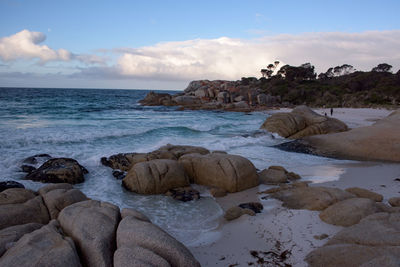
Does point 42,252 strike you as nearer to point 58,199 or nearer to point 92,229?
point 92,229

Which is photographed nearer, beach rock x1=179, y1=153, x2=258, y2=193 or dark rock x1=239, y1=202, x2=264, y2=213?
dark rock x1=239, y1=202, x2=264, y2=213

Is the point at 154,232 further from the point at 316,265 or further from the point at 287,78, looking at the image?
the point at 287,78

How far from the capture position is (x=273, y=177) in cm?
1047

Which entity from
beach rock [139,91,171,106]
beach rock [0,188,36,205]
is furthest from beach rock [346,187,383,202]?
beach rock [139,91,171,106]

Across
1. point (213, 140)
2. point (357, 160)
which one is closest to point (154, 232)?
point (357, 160)

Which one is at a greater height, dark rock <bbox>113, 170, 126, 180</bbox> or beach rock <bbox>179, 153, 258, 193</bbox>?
beach rock <bbox>179, 153, 258, 193</bbox>

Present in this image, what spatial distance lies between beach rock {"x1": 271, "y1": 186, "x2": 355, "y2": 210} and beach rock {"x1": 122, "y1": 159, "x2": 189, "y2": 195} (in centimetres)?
325

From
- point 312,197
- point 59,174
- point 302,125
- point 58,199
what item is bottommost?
point 59,174

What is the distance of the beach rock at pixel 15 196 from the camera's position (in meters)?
6.38

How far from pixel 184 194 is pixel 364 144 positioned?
9.87 meters

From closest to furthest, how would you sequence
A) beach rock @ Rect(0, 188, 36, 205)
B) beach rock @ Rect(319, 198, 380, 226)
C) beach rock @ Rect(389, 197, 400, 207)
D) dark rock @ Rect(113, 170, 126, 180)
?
beach rock @ Rect(319, 198, 380, 226), beach rock @ Rect(0, 188, 36, 205), beach rock @ Rect(389, 197, 400, 207), dark rock @ Rect(113, 170, 126, 180)

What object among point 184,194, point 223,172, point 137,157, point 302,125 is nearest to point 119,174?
point 137,157

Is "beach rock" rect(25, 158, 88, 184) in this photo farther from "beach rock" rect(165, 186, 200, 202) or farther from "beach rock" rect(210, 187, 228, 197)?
"beach rock" rect(210, 187, 228, 197)

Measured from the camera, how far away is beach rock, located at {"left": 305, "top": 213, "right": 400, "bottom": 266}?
4328 millimetres
